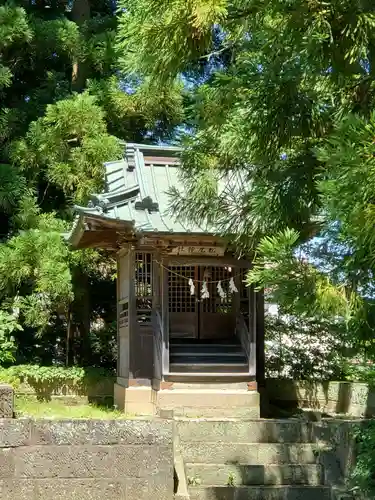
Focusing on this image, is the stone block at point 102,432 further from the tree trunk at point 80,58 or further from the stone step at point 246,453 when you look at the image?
the tree trunk at point 80,58

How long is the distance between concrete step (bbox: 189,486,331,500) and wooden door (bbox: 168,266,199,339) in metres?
3.70

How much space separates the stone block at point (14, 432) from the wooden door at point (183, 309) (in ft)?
16.5

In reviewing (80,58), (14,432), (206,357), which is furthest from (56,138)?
(14,432)

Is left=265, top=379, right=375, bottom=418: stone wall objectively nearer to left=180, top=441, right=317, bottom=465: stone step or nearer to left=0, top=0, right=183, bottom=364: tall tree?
left=180, top=441, right=317, bottom=465: stone step

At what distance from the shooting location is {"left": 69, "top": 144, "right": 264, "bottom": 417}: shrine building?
29.0 feet

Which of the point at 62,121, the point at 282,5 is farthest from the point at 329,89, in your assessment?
the point at 62,121

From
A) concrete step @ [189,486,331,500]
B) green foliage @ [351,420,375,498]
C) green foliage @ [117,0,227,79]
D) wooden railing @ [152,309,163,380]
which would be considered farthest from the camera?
wooden railing @ [152,309,163,380]

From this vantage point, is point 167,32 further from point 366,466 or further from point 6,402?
point 366,466

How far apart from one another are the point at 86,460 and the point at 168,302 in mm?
4237

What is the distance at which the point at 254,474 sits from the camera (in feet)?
22.8

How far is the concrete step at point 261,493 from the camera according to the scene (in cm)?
661

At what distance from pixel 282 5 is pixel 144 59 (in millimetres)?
1010

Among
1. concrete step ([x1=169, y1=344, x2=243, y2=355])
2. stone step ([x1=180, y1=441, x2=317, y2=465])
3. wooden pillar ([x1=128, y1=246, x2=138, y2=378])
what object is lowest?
stone step ([x1=180, y1=441, x2=317, y2=465])

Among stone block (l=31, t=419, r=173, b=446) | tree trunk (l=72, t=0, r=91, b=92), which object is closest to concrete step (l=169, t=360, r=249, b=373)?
stone block (l=31, t=419, r=173, b=446)
